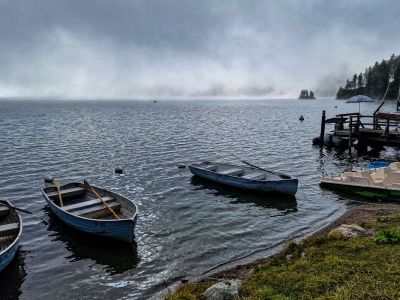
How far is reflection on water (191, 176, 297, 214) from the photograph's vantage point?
21.3m

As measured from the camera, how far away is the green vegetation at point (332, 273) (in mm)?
8008

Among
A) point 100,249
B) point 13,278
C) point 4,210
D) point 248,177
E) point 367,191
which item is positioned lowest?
point 13,278

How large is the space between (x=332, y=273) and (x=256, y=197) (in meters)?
13.7

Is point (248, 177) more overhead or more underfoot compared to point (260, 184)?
more overhead

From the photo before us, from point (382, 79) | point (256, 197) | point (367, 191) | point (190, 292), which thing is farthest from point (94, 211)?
point (382, 79)

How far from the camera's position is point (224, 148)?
42656 millimetres

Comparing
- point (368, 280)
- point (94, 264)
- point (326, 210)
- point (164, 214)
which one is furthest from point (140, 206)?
point (368, 280)

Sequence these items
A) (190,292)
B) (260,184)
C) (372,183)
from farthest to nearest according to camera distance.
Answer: (260,184) → (372,183) → (190,292)


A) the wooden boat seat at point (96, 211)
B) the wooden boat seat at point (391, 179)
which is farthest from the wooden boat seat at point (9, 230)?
the wooden boat seat at point (391, 179)

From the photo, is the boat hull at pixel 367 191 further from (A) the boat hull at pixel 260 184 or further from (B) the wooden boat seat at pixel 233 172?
(B) the wooden boat seat at pixel 233 172

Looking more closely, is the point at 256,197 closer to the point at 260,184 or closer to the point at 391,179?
the point at 260,184

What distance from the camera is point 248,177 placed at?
78.8ft

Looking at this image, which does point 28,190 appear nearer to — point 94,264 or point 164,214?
point 164,214

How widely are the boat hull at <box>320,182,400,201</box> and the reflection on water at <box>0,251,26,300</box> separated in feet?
63.0
